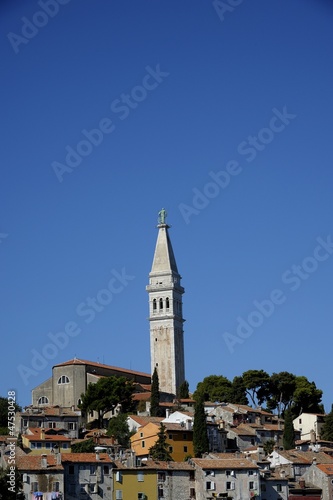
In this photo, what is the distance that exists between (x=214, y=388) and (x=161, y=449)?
92.5ft

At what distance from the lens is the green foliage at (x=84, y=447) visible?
70500 mm

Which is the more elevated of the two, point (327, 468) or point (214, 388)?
point (214, 388)

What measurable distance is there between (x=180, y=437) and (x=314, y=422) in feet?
63.2

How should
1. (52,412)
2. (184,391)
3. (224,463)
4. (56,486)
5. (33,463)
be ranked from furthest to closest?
(184,391), (52,412), (224,463), (33,463), (56,486)

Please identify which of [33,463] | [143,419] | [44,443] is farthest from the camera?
[143,419]

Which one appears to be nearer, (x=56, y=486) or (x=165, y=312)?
(x=56, y=486)

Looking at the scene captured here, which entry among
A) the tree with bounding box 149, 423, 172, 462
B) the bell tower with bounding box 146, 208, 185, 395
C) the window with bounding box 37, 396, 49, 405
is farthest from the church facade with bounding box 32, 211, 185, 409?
the tree with bounding box 149, 423, 172, 462

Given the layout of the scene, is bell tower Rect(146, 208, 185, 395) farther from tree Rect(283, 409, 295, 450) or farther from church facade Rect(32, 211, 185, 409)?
tree Rect(283, 409, 295, 450)

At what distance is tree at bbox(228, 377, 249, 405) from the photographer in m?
94.1

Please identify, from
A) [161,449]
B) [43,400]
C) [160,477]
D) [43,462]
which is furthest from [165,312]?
[43,462]

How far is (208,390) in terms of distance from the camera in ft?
318

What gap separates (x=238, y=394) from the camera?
310 ft

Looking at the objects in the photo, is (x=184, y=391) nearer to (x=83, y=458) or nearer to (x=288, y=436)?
(x=288, y=436)

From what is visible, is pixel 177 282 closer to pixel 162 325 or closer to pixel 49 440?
pixel 162 325
